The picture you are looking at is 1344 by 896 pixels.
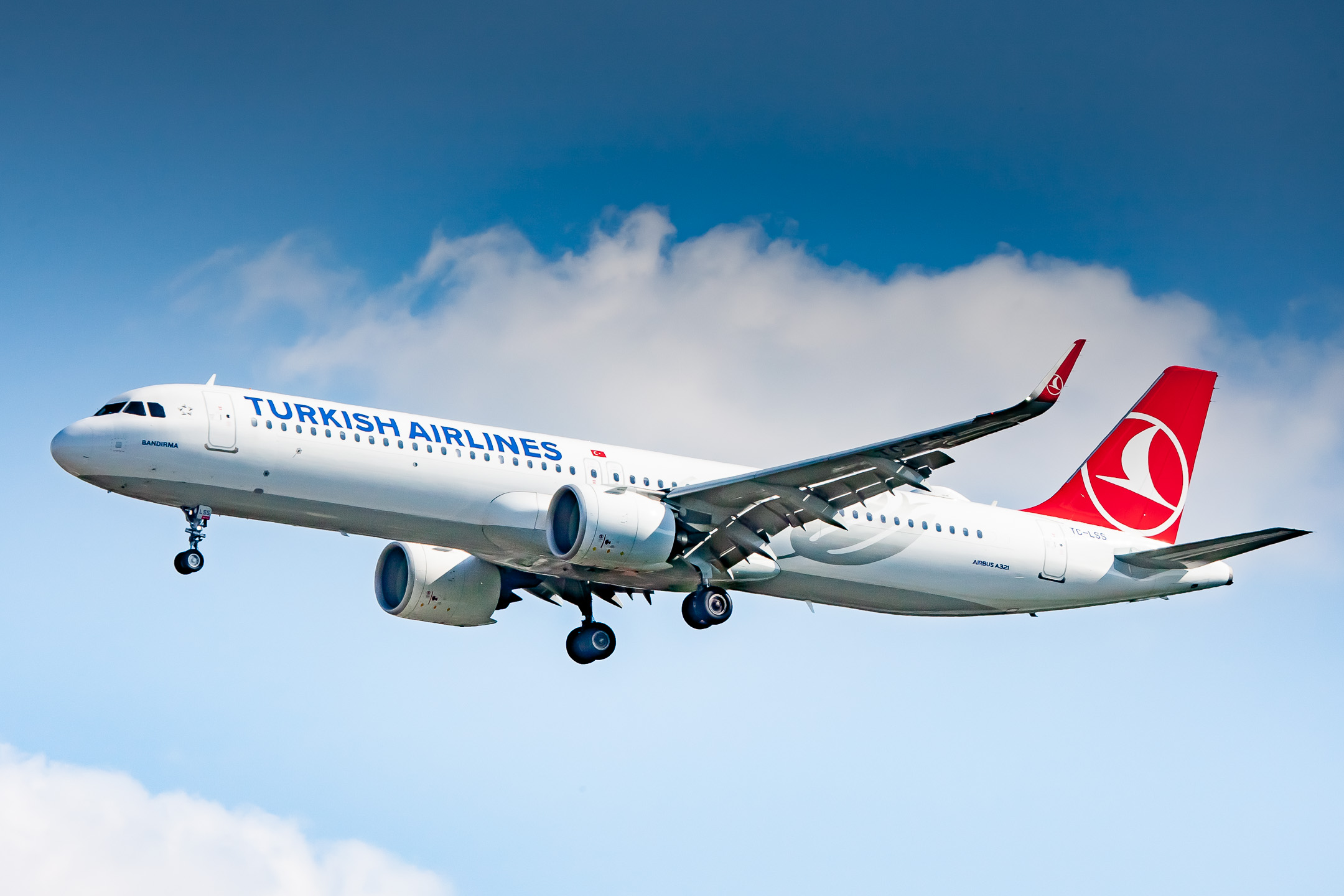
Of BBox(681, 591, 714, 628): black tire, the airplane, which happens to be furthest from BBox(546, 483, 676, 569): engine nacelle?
BBox(681, 591, 714, 628): black tire

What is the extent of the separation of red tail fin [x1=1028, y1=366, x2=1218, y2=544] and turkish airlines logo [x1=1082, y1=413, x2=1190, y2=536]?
0.02 m

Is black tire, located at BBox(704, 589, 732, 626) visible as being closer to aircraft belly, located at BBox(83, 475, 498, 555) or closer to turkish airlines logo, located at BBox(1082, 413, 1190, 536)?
aircraft belly, located at BBox(83, 475, 498, 555)

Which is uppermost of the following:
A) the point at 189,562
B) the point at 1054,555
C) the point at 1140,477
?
the point at 1140,477

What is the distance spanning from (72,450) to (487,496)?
26.8 ft

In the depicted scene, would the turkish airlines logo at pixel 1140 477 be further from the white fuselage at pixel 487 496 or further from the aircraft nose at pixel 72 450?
the aircraft nose at pixel 72 450

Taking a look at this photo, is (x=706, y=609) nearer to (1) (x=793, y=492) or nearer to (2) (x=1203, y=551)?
(1) (x=793, y=492)

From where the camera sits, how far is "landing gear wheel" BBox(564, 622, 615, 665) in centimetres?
3712

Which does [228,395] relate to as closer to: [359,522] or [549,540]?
[359,522]

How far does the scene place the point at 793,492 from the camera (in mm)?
32344

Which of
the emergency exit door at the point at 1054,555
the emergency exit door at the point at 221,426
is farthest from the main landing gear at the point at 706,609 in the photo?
the emergency exit door at the point at 221,426

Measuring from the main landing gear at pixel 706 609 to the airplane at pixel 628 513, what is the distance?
43 mm

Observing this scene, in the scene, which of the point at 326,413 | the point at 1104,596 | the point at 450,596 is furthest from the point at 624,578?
the point at 1104,596

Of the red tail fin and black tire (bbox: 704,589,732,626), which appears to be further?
the red tail fin

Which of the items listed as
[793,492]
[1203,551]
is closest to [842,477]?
[793,492]
